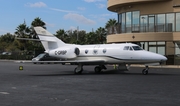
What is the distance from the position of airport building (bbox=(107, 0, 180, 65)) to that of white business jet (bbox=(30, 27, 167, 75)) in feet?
44.8

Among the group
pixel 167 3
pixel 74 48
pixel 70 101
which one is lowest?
pixel 70 101

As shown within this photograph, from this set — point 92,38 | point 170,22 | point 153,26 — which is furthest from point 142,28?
point 92,38

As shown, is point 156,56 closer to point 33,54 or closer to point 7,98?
point 7,98

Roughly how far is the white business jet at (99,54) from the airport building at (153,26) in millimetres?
13650

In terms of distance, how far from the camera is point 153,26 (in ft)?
124

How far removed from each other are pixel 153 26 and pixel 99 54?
15.6 m

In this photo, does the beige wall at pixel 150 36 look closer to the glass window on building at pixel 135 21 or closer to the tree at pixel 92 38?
the glass window on building at pixel 135 21

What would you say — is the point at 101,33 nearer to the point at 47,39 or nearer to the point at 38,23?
the point at 38,23

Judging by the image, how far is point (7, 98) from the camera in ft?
34.9

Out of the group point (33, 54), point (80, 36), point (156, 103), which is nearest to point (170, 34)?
point (156, 103)

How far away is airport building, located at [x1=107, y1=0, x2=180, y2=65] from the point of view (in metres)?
36.5

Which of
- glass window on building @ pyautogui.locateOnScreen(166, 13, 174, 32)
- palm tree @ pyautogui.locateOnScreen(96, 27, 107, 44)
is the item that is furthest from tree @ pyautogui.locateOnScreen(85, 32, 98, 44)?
glass window on building @ pyautogui.locateOnScreen(166, 13, 174, 32)

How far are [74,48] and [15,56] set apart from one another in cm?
4075

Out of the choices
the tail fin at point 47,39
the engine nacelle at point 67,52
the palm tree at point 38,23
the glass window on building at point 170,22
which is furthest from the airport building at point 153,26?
the palm tree at point 38,23
